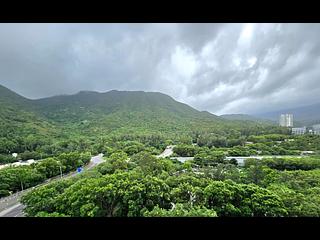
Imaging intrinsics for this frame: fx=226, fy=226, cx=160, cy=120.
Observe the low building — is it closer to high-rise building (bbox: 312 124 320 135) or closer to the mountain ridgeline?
high-rise building (bbox: 312 124 320 135)

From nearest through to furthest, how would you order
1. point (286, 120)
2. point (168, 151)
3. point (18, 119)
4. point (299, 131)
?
1. point (168, 151)
2. point (18, 119)
3. point (299, 131)
4. point (286, 120)

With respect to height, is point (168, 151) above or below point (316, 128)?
below

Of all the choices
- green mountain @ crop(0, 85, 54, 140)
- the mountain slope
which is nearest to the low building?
the mountain slope

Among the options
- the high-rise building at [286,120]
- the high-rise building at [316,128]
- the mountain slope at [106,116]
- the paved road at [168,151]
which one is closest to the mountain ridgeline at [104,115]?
the mountain slope at [106,116]

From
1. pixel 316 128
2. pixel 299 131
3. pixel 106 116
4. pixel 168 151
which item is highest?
pixel 106 116

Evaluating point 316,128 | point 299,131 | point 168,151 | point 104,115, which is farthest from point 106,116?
point 316,128

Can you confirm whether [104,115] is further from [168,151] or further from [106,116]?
[168,151]
